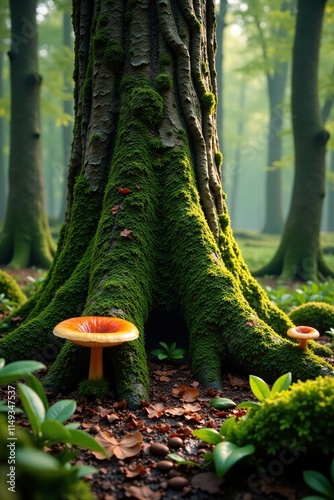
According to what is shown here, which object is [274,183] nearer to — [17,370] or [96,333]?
[96,333]

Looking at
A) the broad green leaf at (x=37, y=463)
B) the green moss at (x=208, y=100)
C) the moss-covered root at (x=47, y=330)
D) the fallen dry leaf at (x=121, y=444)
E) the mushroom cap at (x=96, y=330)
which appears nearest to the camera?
the broad green leaf at (x=37, y=463)

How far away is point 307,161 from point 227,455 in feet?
27.1

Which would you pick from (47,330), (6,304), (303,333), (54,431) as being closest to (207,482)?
(54,431)

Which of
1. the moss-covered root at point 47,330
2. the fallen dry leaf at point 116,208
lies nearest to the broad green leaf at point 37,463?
the moss-covered root at point 47,330

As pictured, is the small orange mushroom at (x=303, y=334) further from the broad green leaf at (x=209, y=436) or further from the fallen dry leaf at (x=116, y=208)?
the fallen dry leaf at (x=116, y=208)

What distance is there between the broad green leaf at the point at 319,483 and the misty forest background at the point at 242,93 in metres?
10.9

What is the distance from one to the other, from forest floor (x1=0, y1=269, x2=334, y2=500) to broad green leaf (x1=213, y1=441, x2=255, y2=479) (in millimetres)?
125

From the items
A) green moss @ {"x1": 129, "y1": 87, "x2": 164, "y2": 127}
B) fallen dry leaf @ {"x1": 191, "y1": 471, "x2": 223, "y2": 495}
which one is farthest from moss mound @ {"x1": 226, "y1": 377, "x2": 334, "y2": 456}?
green moss @ {"x1": 129, "y1": 87, "x2": 164, "y2": 127}

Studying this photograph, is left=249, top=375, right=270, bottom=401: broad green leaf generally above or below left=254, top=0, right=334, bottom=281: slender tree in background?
below

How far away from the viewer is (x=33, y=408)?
77.0 inches

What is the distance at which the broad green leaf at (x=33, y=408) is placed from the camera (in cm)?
194

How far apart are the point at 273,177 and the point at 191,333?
21643mm

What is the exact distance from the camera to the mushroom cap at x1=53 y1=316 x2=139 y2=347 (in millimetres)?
2357

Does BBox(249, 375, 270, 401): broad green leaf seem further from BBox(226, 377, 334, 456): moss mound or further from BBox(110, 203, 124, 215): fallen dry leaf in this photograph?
BBox(110, 203, 124, 215): fallen dry leaf
